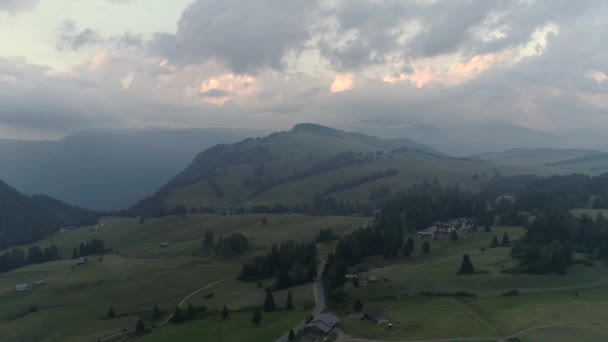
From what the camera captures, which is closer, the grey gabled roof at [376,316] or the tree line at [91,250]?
the grey gabled roof at [376,316]

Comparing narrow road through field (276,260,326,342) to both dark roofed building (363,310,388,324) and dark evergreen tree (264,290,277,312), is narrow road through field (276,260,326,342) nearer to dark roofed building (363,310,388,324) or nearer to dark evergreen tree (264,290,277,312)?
dark evergreen tree (264,290,277,312)

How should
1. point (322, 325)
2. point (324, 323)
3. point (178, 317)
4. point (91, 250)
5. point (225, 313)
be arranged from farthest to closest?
point (91, 250), point (178, 317), point (225, 313), point (324, 323), point (322, 325)

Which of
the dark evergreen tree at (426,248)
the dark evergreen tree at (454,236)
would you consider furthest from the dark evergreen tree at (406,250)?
the dark evergreen tree at (454,236)

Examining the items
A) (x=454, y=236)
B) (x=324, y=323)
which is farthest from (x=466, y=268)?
(x=324, y=323)

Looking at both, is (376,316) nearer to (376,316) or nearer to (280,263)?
(376,316)

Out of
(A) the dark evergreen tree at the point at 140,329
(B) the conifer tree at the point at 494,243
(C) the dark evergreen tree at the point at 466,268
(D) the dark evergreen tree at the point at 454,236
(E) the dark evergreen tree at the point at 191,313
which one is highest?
(D) the dark evergreen tree at the point at 454,236

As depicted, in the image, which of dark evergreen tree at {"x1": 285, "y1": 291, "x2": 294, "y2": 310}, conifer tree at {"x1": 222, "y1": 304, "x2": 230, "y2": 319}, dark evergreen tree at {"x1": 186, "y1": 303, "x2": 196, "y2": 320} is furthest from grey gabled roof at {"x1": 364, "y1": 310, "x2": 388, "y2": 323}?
dark evergreen tree at {"x1": 186, "y1": 303, "x2": 196, "y2": 320}

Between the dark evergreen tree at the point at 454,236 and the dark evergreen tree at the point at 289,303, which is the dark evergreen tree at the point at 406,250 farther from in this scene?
the dark evergreen tree at the point at 289,303
